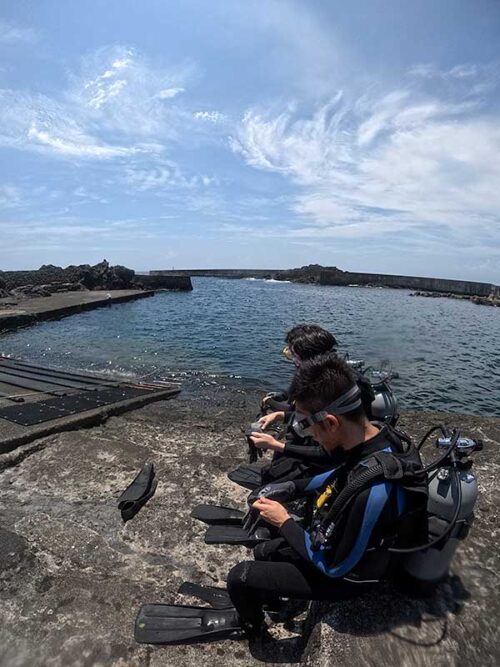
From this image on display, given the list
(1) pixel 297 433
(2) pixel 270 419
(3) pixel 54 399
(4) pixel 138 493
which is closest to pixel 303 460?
(1) pixel 297 433

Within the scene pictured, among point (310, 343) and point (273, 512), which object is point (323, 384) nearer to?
point (273, 512)

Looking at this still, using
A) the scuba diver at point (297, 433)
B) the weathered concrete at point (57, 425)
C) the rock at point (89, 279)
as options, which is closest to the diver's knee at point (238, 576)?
the scuba diver at point (297, 433)

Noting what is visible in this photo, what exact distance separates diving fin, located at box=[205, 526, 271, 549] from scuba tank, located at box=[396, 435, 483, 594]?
1.10 meters

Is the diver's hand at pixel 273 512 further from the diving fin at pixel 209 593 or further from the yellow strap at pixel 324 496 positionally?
the diving fin at pixel 209 593

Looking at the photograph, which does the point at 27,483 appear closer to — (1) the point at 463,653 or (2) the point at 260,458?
(2) the point at 260,458

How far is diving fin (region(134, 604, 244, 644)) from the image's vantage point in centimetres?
235

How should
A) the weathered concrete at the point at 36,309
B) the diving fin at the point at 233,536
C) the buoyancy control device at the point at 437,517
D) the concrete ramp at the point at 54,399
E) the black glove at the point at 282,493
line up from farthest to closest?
1. the weathered concrete at the point at 36,309
2. the concrete ramp at the point at 54,399
3. the diving fin at the point at 233,536
4. the black glove at the point at 282,493
5. the buoyancy control device at the point at 437,517

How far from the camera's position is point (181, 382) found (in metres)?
11.3

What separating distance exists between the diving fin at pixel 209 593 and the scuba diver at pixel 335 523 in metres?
0.18

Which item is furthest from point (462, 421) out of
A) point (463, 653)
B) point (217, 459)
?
point (463, 653)

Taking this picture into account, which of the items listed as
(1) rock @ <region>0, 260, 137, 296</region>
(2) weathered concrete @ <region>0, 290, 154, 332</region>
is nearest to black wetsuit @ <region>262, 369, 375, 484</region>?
(2) weathered concrete @ <region>0, 290, 154, 332</region>

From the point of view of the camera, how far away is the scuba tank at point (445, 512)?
Result: 2334 millimetres

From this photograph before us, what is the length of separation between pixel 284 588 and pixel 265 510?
1.32ft

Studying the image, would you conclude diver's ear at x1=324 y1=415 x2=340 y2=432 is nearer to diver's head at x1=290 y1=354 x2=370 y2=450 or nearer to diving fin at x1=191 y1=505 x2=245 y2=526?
diver's head at x1=290 y1=354 x2=370 y2=450
